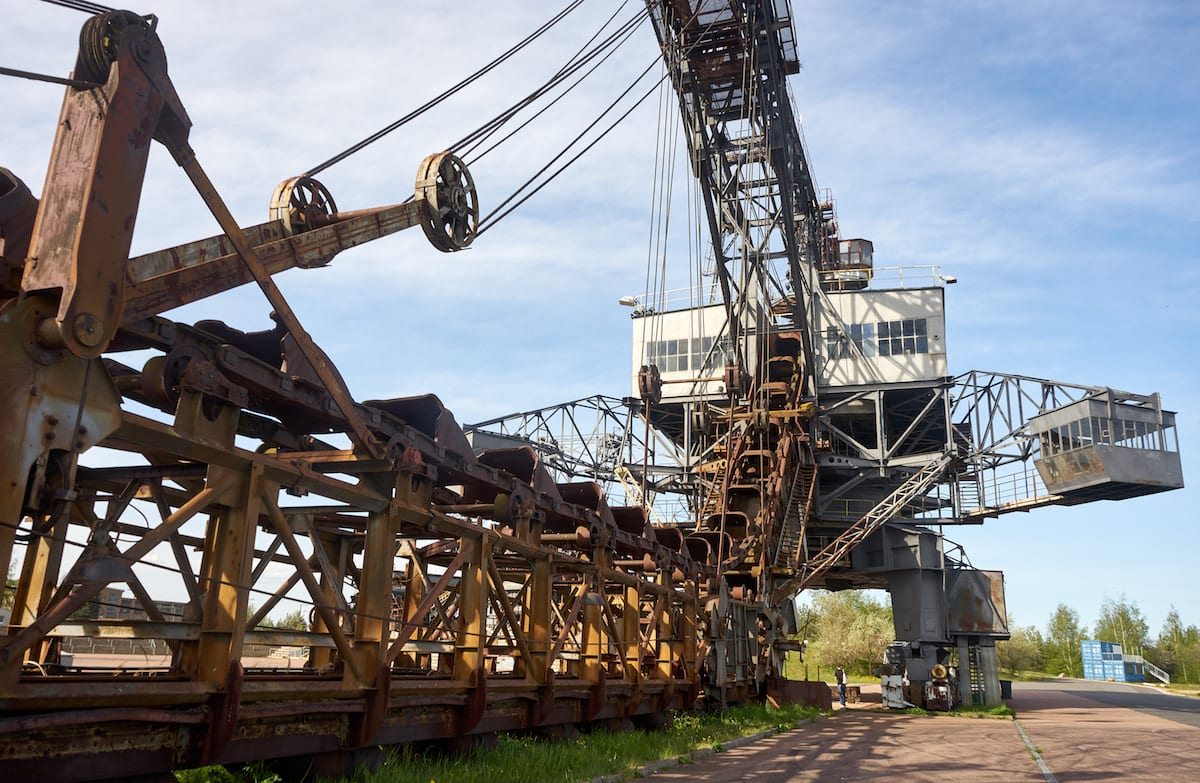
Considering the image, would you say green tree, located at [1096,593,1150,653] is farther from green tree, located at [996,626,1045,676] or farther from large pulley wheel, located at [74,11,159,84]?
large pulley wheel, located at [74,11,159,84]

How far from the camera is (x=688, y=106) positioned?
74.8 feet

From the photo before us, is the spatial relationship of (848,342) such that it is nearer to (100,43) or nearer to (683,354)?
(683,354)

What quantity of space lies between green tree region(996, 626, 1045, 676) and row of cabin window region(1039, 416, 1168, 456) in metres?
57.4

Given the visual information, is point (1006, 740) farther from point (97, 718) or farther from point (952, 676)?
point (97, 718)

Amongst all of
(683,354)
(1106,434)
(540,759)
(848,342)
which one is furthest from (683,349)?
(540,759)

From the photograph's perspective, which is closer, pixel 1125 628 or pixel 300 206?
pixel 300 206

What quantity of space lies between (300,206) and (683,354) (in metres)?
28.5

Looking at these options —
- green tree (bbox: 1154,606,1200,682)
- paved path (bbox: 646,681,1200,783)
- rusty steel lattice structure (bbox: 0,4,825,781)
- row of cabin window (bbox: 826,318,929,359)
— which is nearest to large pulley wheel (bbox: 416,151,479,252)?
rusty steel lattice structure (bbox: 0,4,825,781)

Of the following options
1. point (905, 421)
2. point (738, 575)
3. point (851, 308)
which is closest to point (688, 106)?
point (738, 575)

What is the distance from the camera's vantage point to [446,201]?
8.62 metres

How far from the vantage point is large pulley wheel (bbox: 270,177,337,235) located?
767cm

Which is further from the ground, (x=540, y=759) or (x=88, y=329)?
(x=88, y=329)

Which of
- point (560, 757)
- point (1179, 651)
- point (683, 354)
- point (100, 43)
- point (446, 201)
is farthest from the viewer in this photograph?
point (1179, 651)

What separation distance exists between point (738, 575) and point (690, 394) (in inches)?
516
